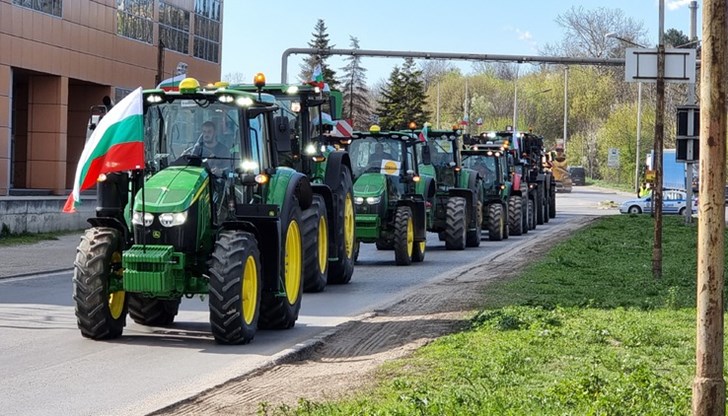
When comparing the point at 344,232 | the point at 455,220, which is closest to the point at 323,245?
the point at 344,232

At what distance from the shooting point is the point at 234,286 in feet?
42.4

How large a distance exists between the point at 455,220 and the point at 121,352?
61.5 feet

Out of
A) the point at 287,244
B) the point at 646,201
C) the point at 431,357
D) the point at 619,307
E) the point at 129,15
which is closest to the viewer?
the point at 431,357

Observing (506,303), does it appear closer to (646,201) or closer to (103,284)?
(103,284)

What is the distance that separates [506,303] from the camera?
17797mm

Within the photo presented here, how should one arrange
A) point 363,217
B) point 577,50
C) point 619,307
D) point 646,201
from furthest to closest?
point 577,50 < point 646,201 < point 363,217 < point 619,307

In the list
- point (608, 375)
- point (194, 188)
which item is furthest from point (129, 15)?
point (608, 375)

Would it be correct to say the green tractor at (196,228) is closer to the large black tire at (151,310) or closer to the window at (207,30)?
the large black tire at (151,310)

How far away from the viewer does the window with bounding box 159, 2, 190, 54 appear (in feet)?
173

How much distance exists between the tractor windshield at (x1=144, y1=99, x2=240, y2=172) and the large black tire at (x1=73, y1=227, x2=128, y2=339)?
121cm

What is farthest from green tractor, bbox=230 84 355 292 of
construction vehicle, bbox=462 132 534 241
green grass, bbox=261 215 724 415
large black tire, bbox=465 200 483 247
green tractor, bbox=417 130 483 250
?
construction vehicle, bbox=462 132 534 241

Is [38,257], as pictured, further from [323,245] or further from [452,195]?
[452,195]

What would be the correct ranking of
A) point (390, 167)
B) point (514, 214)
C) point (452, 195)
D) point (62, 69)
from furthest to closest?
point (62, 69)
point (514, 214)
point (452, 195)
point (390, 167)

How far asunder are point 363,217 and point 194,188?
12.2 meters
